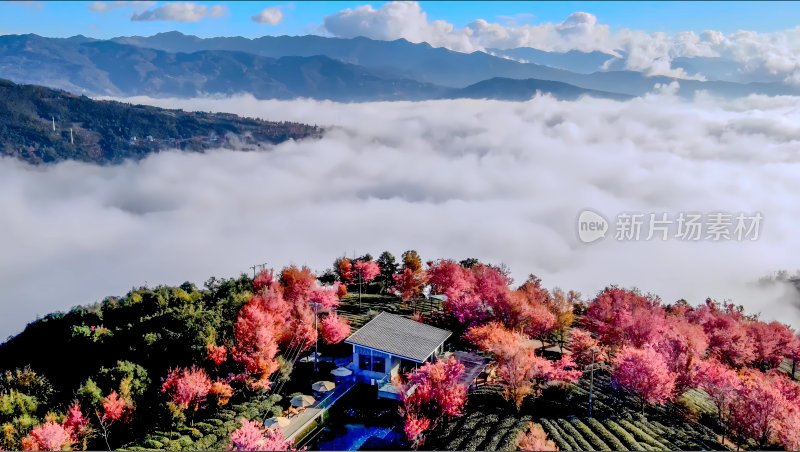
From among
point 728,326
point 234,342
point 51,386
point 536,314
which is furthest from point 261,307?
point 728,326

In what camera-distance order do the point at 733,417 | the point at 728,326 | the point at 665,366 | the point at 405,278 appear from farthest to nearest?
the point at 405,278, the point at 728,326, the point at 665,366, the point at 733,417

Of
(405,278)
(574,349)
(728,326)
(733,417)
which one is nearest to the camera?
(733,417)

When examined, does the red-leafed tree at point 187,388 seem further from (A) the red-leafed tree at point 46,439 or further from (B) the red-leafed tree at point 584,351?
(B) the red-leafed tree at point 584,351

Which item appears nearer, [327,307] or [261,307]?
[261,307]

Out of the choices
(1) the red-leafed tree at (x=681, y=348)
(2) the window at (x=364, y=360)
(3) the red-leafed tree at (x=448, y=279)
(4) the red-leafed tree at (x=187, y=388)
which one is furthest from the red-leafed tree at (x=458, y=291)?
(4) the red-leafed tree at (x=187, y=388)

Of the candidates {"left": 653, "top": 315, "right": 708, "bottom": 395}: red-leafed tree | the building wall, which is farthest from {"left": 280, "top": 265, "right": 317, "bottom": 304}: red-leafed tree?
{"left": 653, "top": 315, "right": 708, "bottom": 395}: red-leafed tree

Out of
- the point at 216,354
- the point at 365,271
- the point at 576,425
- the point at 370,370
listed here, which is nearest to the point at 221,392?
the point at 216,354

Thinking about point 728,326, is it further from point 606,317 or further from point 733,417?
point 733,417
